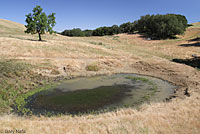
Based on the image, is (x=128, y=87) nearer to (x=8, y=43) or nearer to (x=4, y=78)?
(x=4, y=78)

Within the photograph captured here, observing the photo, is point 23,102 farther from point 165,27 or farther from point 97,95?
point 165,27

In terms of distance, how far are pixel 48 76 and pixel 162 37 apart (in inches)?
2442

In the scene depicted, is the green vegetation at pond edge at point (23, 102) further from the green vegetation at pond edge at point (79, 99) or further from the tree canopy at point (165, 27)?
the tree canopy at point (165, 27)

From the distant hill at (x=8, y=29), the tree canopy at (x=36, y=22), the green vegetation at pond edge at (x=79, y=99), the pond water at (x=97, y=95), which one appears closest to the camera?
the green vegetation at pond edge at (x=79, y=99)

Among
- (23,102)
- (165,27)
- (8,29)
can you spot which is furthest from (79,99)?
(8,29)

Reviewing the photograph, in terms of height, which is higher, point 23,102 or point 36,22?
point 36,22

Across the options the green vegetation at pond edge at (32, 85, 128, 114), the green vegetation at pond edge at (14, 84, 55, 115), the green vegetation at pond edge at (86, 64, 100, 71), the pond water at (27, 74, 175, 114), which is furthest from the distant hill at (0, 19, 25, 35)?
the green vegetation at pond edge at (32, 85, 128, 114)

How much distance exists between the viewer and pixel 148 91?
60.0ft

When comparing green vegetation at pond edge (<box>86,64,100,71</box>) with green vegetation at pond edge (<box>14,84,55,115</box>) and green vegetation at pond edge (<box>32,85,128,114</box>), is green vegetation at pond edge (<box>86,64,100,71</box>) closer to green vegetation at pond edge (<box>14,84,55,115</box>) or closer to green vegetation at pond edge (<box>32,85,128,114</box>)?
green vegetation at pond edge (<box>32,85,128,114</box>)

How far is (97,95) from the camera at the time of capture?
17.1 meters

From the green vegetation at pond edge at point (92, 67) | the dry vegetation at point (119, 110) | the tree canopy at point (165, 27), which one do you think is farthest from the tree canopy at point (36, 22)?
the tree canopy at point (165, 27)

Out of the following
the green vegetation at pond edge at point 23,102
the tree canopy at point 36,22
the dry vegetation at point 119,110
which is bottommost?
the green vegetation at pond edge at point 23,102

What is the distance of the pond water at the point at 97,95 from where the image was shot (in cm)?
1438

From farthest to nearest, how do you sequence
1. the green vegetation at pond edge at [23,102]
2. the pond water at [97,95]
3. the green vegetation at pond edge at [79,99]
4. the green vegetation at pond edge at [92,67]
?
the green vegetation at pond edge at [92,67] → the pond water at [97,95] → the green vegetation at pond edge at [79,99] → the green vegetation at pond edge at [23,102]
